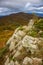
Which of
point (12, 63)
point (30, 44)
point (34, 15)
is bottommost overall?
point (12, 63)

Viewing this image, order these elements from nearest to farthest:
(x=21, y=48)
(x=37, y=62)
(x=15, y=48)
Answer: (x=37, y=62) → (x=21, y=48) → (x=15, y=48)

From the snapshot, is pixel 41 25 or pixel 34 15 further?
pixel 34 15

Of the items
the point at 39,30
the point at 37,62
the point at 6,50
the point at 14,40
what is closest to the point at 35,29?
the point at 39,30

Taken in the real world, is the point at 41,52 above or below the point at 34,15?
below

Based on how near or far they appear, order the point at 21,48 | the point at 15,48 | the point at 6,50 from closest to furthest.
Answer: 1. the point at 21,48
2. the point at 15,48
3. the point at 6,50

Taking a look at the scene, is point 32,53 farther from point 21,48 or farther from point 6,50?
point 6,50

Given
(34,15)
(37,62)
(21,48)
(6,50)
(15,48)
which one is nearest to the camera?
(37,62)

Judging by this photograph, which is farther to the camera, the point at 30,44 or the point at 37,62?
the point at 30,44

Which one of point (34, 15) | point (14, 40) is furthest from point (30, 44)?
point (34, 15)

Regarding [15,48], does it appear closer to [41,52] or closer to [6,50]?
[6,50]
